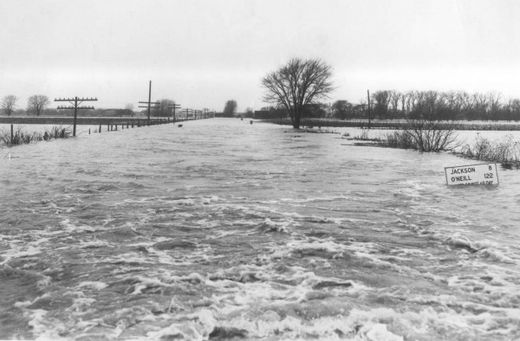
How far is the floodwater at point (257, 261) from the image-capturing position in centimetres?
482

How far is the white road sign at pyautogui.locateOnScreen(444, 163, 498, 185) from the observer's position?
45.1ft

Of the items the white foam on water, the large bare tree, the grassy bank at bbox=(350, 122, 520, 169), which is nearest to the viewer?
the white foam on water

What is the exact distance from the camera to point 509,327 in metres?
4.75

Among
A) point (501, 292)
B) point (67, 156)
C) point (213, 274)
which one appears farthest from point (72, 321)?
point (67, 156)

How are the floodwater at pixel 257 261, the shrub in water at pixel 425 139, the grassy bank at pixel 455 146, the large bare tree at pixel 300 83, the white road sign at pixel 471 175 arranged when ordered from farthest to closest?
the large bare tree at pixel 300 83, the shrub in water at pixel 425 139, the grassy bank at pixel 455 146, the white road sign at pixel 471 175, the floodwater at pixel 257 261

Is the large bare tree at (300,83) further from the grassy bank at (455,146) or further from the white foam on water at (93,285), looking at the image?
the white foam on water at (93,285)

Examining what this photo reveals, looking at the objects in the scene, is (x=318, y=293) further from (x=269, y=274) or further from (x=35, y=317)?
(x=35, y=317)

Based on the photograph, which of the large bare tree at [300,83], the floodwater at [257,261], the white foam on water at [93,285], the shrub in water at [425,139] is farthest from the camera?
the large bare tree at [300,83]

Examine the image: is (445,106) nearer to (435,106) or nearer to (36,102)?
(435,106)

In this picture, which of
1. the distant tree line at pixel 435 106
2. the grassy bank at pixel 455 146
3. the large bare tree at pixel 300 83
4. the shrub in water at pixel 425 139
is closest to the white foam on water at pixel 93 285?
the grassy bank at pixel 455 146

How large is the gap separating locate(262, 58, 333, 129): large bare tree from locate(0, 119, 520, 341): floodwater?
54.4 metres

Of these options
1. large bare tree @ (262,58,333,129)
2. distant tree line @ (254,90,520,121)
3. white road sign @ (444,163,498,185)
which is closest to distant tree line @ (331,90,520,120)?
distant tree line @ (254,90,520,121)

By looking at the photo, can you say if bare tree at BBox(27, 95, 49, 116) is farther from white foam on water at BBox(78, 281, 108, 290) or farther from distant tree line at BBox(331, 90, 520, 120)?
white foam on water at BBox(78, 281, 108, 290)

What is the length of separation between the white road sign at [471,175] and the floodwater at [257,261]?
33 centimetres
